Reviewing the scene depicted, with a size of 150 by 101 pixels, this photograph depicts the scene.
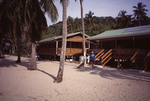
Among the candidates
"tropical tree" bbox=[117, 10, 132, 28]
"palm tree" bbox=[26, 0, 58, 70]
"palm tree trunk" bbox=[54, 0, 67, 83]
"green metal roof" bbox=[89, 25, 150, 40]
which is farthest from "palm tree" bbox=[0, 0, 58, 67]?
"tropical tree" bbox=[117, 10, 132, 28]

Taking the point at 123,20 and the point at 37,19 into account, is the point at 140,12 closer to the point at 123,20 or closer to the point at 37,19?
the point at 123,20

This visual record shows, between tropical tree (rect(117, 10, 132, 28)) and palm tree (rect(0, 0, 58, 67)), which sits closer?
palm tree (rect(0, 0, 58, 67))

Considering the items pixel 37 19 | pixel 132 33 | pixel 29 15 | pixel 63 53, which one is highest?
pixel 37 19

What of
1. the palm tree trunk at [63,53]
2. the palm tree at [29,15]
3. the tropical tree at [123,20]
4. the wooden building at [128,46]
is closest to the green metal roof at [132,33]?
the wooden building at [128,46]

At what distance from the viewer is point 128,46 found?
50.5 ft

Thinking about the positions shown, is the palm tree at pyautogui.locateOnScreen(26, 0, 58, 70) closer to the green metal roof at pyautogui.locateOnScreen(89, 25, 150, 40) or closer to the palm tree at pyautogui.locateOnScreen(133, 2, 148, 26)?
the green metal roof at pyautogui.locateOnScreen(89, 25, 150, 40)

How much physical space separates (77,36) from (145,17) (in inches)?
1302

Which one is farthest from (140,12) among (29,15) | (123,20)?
(29,15)

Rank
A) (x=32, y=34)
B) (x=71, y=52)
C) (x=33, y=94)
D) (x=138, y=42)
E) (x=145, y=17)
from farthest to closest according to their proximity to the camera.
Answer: (x=145, y=17) → (x=71, y=52) → (x=138, y=42) → (x=32, y=34) → (x=33, y=94)

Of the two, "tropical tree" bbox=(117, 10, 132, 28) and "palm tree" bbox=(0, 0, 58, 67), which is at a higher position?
"tropical tree" bbox=(117, 10, 132, 28)

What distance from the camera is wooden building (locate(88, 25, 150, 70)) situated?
1045 cm

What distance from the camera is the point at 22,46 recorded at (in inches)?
1681

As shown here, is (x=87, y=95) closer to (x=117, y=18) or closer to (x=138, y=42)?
(x=138, y=42)

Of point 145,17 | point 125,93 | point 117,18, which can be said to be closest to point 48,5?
point 125,93
